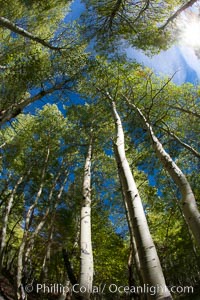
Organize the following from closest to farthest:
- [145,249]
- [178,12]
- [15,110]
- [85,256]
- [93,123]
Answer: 1. [145,249]
2. [85,256]
3. [15,110]
4. [178,12]
5. [93,123]

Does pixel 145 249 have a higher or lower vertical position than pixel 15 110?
lower

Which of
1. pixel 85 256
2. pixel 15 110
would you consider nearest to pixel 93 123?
pixel 15 110

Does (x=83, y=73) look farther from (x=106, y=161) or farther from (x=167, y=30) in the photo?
(x=106, y=161)

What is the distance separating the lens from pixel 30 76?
9469 millimetres

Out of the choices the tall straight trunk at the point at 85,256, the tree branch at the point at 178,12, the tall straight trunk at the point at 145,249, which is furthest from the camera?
the tree branch at the point at 178,12

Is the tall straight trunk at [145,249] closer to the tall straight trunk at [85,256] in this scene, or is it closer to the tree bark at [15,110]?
the tall straight trunk at [85,256]

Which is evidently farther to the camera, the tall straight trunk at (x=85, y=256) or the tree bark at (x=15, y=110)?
the tree bark at (x=15, y=110)

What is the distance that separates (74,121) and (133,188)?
10743 mm

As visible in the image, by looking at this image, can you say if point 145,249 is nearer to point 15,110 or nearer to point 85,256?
point 85,256

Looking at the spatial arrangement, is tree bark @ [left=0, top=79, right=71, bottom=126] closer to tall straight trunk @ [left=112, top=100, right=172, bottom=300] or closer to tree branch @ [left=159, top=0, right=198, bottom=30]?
tall straight trunk @ [left=112, top=100, right=172, bottom=300]

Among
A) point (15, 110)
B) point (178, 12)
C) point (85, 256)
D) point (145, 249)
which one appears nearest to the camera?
point (145, 249)

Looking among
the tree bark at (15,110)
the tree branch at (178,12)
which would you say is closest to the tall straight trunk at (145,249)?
the tree bark at (15,110)

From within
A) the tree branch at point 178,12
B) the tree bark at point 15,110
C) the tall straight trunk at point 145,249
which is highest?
the tree branch at point 178,12

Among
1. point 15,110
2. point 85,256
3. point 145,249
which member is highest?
point 15,110
